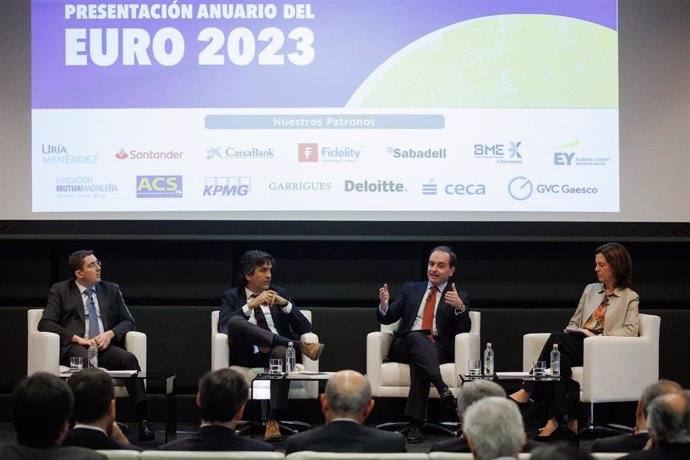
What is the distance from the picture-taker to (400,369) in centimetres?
625

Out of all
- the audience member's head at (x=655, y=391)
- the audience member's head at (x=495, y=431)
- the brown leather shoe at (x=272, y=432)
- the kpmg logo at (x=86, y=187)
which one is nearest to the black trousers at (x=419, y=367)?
the brown leather shoe at (x=272, y=432)

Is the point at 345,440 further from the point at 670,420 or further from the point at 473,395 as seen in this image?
the point at 670,420

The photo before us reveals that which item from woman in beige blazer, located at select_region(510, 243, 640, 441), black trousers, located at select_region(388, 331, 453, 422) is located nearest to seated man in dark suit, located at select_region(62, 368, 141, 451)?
black trousers, located at select_region(388, 331, 453, 422)

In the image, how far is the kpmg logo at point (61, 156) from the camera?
693 cm

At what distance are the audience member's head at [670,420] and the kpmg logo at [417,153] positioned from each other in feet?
12.6

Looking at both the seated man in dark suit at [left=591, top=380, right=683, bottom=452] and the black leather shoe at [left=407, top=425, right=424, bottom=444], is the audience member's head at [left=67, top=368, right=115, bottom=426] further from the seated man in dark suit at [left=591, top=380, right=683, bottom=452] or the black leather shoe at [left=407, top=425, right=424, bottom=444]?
the black leather shoe at [left=407, top=425, right=424, bottom=444]

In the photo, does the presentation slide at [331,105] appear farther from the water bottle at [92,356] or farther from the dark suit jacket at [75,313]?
the water bottle at [92,356]

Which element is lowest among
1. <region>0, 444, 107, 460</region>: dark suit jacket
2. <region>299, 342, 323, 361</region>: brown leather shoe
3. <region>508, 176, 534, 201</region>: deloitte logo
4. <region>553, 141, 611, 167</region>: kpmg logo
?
<region>299, 342, 323, 361</region>: brown leather shoe

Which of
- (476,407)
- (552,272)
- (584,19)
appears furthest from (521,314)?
(476,407)

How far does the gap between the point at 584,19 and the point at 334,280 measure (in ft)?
8.04

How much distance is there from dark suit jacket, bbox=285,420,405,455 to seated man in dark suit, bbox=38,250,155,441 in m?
2.90

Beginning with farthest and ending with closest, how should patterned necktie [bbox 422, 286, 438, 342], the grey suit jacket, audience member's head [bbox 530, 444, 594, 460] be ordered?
patterned necktie [bbox 422, 286, 438, 342] → the grey suit jacket → audience member's head [bbox 530, 444, 594, 460]

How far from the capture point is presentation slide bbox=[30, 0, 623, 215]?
271 inches

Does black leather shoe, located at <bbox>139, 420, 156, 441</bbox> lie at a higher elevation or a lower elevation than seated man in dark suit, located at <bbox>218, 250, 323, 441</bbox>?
lower
